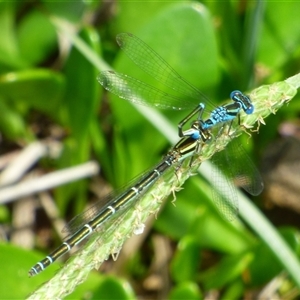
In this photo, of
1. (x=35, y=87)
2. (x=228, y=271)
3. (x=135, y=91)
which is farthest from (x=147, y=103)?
(x=228, y=271)

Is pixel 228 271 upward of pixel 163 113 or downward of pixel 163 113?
downward

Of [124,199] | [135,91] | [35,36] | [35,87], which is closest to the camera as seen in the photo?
[124,199]

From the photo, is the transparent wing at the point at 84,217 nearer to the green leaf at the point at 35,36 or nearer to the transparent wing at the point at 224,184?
the transparent wing at the point at 224,184

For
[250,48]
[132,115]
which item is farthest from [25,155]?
[250,48]

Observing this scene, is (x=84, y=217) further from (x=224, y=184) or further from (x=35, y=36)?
(x=35, y=36)

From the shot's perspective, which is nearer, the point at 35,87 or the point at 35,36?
the point at 35,87

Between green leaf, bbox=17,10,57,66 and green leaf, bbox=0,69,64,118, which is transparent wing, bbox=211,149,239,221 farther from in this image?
green leaf, bbox=17,10,57,66

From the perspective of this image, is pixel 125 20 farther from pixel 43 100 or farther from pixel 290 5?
pixel 290 5
